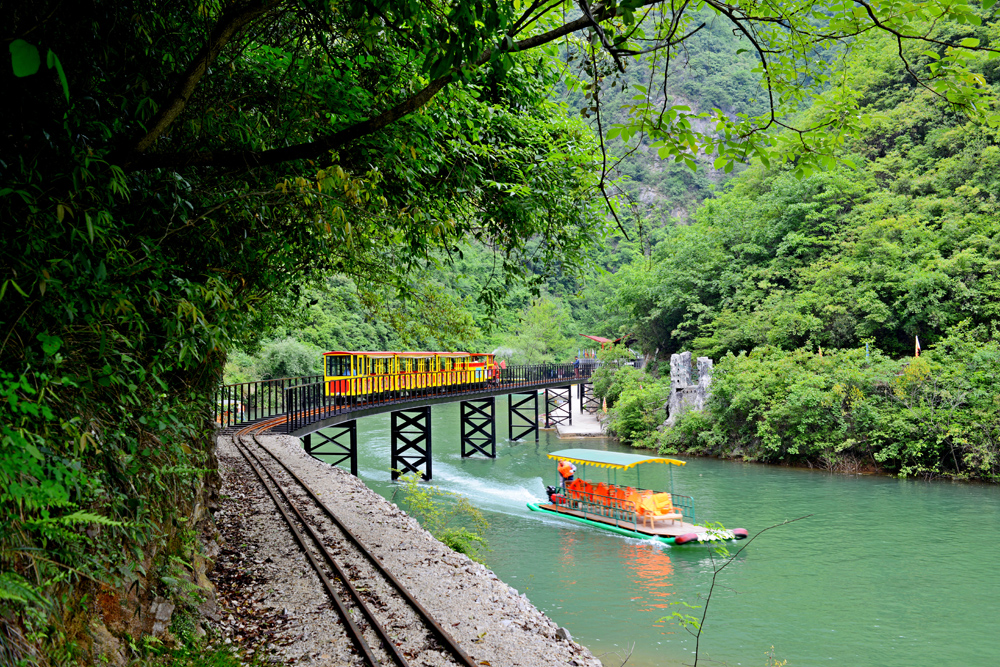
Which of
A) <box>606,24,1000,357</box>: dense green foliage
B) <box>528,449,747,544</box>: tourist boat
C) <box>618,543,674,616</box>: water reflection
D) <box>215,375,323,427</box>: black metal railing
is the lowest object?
<box>618,543,674,616</box>: water reflection

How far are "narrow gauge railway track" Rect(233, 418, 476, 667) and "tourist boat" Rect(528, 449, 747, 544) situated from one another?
8.06 meters

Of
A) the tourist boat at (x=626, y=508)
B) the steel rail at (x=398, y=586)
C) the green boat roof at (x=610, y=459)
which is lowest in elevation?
the tourist boat at (x=626, y=508)

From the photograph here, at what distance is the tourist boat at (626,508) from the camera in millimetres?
15141

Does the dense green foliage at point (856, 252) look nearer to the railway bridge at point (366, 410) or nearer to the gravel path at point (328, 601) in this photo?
the railway bridge at point (366, 410)

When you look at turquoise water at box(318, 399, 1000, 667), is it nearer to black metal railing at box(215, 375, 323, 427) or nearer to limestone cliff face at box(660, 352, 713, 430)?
black metal railing at box(215, 375, 323, 427)

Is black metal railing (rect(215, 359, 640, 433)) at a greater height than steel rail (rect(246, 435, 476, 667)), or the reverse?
black metal railing (rect(215, 359, 640, 433))

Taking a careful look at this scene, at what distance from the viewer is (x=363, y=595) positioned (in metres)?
6.87

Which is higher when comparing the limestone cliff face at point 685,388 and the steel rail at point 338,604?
the limestone cliff face at point 685,388

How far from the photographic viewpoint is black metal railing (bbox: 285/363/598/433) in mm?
18133

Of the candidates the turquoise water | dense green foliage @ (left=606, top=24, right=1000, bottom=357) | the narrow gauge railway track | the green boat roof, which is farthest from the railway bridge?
dense green foliage @ (left=606, top=24, right=1000, bottom=357)

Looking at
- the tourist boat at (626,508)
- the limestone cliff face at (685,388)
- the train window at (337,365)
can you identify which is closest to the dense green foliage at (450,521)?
the tourist boat at (626,508)

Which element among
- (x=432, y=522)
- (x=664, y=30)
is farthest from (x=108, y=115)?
(x=432, y=522)

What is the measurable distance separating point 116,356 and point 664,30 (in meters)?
3.69

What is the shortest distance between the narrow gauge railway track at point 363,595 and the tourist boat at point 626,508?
806cm
